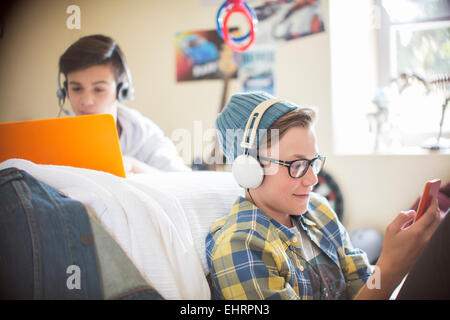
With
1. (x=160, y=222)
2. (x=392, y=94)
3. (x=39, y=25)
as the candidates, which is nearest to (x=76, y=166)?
(x=160, y=222)

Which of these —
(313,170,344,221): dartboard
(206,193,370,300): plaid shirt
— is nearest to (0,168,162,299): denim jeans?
(206,193,370,300): plaid shirt

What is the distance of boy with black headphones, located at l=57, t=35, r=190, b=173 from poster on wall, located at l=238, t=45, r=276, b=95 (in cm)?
75

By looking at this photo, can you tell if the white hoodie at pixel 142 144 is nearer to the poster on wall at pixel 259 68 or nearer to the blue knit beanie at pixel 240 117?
the blue knit beanie at pixel 240 117

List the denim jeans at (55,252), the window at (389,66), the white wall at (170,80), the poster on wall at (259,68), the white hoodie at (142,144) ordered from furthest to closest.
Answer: the poster on wall at (259,68)
the window at (389,66)
the white hoodie at (142,144)
the white wall at (170,80)
the denim jeans at (55,252)

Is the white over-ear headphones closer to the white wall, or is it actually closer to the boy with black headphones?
the boy with black headphones

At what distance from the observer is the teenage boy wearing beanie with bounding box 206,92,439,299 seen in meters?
0.63

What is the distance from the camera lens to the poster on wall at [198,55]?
6.01 feet

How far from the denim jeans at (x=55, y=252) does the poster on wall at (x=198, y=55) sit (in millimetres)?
1317

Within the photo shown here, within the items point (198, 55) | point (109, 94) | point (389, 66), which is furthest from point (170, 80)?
point (389, 66)

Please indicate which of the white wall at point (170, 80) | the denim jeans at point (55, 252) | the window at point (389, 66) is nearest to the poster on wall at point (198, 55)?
the white wall at point (170, 80)

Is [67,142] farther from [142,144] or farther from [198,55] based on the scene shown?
[198,55]

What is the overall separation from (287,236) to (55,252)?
39 centimetres

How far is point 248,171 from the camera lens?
0.70 metres
